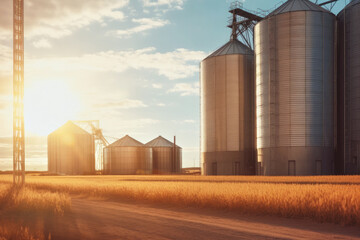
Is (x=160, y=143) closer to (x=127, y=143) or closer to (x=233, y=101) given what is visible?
(x=127, y=143)

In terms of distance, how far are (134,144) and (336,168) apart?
1627 inches

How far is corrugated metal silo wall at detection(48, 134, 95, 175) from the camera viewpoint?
81.3m

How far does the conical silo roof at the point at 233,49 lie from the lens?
197 ft

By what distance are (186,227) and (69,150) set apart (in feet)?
234

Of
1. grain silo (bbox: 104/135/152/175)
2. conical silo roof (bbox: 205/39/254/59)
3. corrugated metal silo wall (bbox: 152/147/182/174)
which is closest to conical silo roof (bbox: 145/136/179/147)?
corrugated metal silo wall (bbox: 152/147/182/174)

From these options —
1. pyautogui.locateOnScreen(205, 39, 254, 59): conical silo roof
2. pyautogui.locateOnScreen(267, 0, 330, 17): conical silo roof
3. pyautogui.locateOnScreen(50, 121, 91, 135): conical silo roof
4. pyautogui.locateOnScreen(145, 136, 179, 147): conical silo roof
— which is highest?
pyautogui.locateOnScreen(267, 0, 330, 17): conical silo roof

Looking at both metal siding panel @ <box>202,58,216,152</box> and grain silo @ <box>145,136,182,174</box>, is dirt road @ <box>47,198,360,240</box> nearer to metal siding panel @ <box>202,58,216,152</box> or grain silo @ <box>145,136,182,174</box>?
metal siding panel @ <box>202,58,216,152</box>

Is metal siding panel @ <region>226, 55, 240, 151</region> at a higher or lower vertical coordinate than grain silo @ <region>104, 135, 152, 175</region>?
higher

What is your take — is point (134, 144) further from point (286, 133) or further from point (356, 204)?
point (356, 204)

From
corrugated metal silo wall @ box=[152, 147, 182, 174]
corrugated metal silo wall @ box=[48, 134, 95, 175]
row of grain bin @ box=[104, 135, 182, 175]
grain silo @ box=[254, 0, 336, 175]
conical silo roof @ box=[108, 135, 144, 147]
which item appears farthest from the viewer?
corrugated metal silo wall @ box=[152, 147, 182, 174]

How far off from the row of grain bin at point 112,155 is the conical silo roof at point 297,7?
39535 millimetres

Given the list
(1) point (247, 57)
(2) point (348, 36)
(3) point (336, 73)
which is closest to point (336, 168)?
(3) point (336, 73)

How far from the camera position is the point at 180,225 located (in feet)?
45.9

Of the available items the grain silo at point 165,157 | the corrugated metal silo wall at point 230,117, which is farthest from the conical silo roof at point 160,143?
the corrugated metal silo wall at point 230,117
